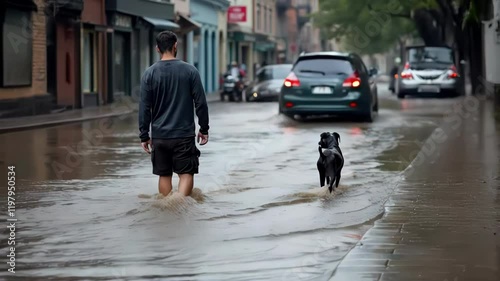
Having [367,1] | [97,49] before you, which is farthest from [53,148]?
[367,1]

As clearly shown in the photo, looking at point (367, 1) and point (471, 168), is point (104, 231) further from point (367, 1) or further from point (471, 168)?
point (367, 1)

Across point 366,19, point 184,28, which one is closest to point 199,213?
point 184,28

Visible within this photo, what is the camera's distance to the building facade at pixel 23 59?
2691cm

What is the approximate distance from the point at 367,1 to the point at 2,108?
29.9 meters

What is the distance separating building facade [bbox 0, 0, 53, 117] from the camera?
26.9 meters

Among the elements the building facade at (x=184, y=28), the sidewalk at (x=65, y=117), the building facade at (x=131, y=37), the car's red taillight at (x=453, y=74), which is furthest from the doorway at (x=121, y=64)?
the car's red taillight at (x=453, y=74)

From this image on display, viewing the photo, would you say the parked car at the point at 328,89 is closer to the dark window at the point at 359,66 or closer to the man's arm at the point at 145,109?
the dark window at the point at 359,66

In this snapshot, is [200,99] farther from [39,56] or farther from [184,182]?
[39,56]

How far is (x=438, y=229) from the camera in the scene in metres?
8.77

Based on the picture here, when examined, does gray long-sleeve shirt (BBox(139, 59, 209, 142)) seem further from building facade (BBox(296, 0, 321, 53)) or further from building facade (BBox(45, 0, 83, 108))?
building facade (BBox(296, 0, 321, 53))

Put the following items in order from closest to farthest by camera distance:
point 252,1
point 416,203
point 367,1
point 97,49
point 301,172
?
point 416,203, point 301,172, point 97,49, point 367,1, point 252,1

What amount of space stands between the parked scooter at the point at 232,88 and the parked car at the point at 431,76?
20.5 feet

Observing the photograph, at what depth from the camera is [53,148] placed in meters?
17.8

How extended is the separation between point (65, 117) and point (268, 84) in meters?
14.1
